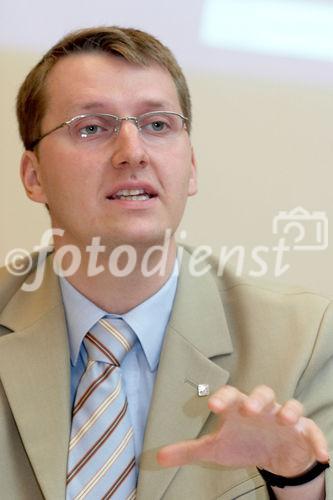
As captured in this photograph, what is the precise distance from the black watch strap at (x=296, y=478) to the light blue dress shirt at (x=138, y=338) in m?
0.30

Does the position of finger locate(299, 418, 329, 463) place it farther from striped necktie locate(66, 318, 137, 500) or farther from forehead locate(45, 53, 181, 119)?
forehead locate(45, 53, 181, 119)

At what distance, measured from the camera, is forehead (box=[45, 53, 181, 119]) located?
1606 millimetres

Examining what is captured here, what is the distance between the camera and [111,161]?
156 cm

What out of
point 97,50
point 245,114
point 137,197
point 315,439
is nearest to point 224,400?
point 315,439

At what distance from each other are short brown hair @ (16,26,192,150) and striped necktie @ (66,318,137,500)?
0.50 m

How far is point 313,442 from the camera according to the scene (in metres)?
1.18

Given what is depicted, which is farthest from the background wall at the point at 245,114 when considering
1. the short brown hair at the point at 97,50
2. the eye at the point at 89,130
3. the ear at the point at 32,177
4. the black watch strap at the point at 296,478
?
the black watch strap at the point at 296,478


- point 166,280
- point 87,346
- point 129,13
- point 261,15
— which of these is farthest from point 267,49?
point 87,346

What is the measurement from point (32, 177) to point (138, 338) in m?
0.47

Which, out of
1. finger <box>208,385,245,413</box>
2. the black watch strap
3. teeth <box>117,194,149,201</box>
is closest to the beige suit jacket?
the black watch strap

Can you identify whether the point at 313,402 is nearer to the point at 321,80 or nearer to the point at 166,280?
the point at 166,280

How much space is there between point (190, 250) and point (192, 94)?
20.7 inches

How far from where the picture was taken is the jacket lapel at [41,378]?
149cm

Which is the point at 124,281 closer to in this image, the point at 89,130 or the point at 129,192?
the point at 129,192
